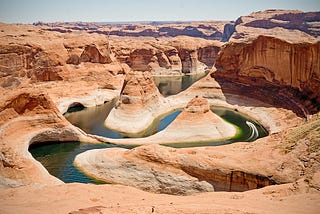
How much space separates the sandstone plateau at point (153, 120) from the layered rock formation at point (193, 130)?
167 mm

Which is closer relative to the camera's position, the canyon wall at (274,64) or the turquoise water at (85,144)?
the turquoise water at (85,144)

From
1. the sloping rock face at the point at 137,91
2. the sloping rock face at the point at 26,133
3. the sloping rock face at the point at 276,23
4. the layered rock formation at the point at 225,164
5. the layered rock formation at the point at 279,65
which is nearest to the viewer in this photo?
the layered rock formation at the point at 225,164

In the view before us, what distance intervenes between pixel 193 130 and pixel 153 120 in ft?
29.0

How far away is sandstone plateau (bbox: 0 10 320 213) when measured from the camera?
1636cm

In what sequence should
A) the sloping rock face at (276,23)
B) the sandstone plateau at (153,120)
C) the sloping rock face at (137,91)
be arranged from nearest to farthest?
the sandstone plateau at (153,120), the sloping rock face at (137,91), the sloping rock face at (276,23)

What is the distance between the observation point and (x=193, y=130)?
35.6 m

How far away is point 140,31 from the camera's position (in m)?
164

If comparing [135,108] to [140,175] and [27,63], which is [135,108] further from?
[27,63]

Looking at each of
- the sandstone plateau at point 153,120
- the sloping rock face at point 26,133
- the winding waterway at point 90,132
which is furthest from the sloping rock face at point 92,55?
the sloping rock face at point 26,133

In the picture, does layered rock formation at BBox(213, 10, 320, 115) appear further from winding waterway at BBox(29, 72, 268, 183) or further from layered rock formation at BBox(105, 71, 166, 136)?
layered rock formation at BBox(105, 71, 166, 136)

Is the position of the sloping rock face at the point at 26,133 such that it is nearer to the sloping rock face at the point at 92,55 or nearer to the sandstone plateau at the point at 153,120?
the sandstone plateau at the point at 153,120

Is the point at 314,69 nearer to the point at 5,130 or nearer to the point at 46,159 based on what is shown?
the point at 46,159

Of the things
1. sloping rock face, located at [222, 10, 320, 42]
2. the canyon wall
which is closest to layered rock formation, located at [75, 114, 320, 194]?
the canyon wall

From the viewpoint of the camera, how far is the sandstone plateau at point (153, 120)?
53.7 feet
